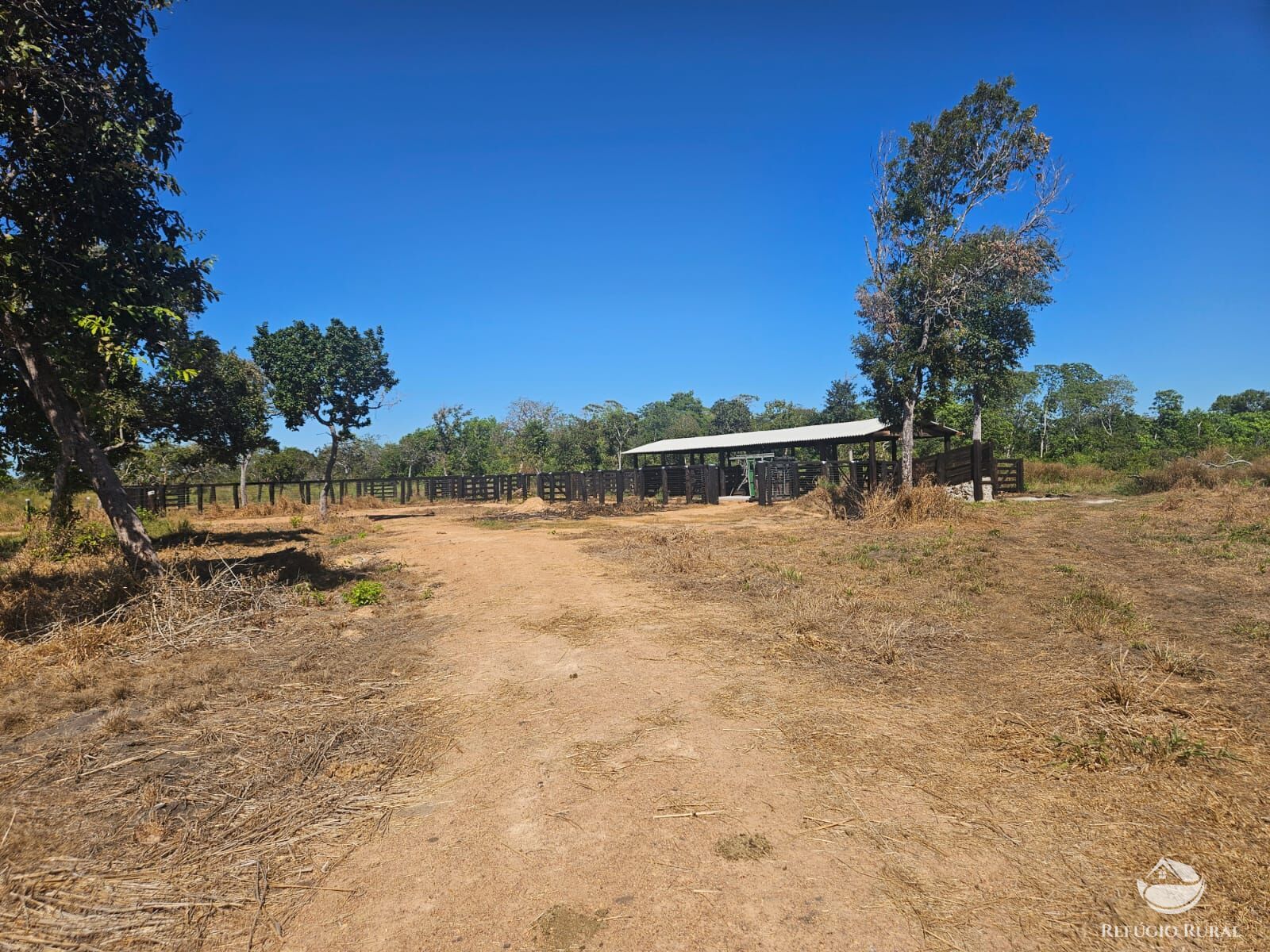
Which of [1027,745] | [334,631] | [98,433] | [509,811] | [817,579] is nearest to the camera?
[509,811]

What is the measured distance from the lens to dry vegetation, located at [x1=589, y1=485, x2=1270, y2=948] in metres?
2.62

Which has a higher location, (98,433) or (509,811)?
(98,433)

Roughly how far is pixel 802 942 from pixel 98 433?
16870 mm

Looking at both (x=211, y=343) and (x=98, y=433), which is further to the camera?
(x=211, y=343)

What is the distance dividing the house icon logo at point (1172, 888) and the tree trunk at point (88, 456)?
9.31m

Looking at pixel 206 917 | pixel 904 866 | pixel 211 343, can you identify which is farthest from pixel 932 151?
pixel 206 917

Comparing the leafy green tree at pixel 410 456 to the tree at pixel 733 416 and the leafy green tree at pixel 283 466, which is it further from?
the tree at pixel 733 416

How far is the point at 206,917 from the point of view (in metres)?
2.54

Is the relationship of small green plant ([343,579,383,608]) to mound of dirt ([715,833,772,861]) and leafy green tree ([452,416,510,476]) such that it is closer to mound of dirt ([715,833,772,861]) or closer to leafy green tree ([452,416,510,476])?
mound of dirt ([715,833,772,861])

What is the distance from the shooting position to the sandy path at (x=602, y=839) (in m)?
2.46

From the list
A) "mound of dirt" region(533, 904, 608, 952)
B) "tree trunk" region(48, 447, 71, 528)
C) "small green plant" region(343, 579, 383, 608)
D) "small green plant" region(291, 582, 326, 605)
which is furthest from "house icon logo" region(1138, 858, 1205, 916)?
"tree trunk" region(48, 447, 71, 528)

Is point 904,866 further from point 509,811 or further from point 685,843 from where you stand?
point 509,811

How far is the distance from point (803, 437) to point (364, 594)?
25.6 meters

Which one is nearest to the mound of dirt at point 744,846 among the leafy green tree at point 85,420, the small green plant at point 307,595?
the small green plant at point 307,595
